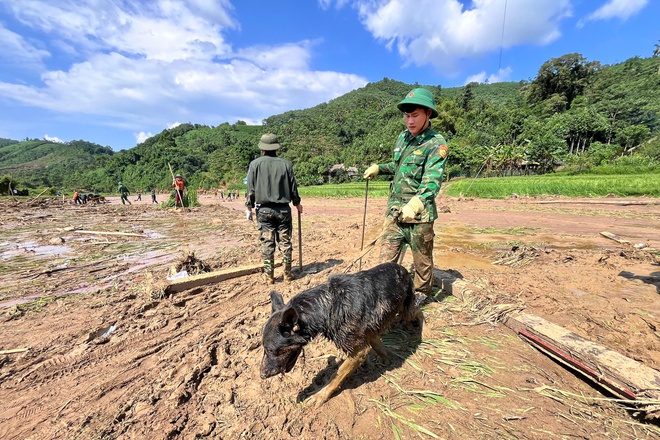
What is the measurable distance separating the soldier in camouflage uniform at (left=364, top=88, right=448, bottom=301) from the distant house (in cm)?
5342

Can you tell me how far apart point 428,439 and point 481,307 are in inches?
92.3

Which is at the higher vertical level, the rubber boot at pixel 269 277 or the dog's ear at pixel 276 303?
the dog's ear at pixel 276 303

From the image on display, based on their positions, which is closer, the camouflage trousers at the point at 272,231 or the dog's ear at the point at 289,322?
the dog's ear at the point at 289,322

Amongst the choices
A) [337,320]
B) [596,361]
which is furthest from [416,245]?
[596,361]

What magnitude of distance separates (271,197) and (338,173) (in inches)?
2152

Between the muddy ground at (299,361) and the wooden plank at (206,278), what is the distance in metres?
0.17

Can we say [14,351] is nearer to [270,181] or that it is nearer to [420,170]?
[270,181]

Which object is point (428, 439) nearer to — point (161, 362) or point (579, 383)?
point (579, 383)

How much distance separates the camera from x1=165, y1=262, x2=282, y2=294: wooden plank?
4.85 meters

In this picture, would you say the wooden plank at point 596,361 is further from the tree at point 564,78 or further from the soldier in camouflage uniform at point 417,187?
the tree at point 564,78

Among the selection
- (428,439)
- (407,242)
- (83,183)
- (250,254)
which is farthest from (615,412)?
(83,183)

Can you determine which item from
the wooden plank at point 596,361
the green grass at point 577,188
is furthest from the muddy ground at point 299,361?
the green grass at point 577,188

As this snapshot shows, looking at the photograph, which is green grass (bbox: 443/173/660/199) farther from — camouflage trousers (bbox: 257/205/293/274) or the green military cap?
the green military cap

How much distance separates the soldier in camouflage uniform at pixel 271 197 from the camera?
200 inches
